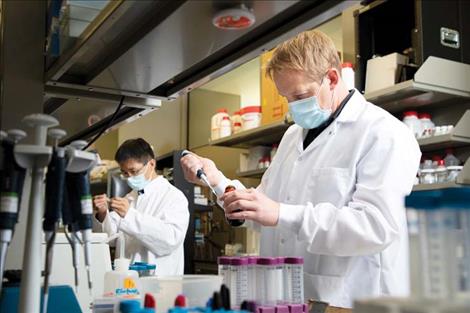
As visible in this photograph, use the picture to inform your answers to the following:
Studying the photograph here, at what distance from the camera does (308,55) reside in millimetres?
1545

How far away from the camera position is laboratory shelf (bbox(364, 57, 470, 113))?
7.46ft

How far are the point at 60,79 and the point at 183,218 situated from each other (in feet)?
4.16

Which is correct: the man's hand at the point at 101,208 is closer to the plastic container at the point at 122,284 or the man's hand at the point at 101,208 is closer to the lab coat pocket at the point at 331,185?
the plastic container at the point at 122,284

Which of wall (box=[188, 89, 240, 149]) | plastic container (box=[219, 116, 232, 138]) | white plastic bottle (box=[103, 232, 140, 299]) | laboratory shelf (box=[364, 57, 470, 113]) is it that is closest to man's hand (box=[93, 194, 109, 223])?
white plastic bottle (box=[103, 232, 140, 299])

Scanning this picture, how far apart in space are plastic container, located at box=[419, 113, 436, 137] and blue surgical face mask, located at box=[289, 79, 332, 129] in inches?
35.5

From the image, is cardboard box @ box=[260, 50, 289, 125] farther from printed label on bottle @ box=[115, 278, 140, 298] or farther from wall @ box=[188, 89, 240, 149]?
printed label on bottle @ box=[115, 278, 140, 298]

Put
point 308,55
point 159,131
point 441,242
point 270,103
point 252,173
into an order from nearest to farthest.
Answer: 1. point 441,242
2. point 308,55
3. point 270,103
4. point 252,173
5. point 159,131

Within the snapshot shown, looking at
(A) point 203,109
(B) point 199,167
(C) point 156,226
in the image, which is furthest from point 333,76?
(A) point 203,109

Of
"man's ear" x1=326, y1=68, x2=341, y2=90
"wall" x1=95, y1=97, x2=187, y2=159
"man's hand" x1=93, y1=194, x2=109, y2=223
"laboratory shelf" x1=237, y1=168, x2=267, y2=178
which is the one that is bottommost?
"man's hand" x1=93, y1=194, x2=109, y2=223

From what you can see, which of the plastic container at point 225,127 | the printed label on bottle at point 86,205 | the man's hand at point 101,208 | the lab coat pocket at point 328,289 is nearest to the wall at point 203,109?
the plastic container at point 225,127

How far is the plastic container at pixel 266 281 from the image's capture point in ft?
3.72

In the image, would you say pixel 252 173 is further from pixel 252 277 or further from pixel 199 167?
pixel 252 277

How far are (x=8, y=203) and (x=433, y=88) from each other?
6.39ft

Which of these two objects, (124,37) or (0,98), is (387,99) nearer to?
(124,37)
